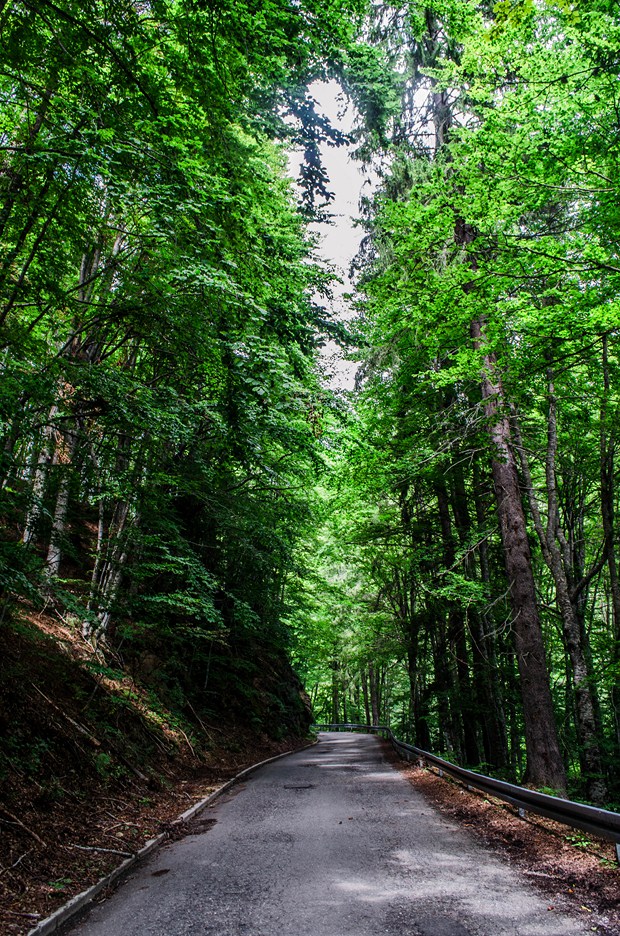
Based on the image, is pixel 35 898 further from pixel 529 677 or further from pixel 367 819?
pixel 529 677

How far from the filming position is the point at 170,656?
1303 centimetres

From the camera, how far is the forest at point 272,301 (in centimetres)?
500

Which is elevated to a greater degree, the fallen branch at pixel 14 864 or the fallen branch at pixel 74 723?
the fallen branch at pixel 74 723

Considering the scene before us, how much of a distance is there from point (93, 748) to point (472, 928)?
5.59 m

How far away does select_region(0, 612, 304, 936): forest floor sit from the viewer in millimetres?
4246

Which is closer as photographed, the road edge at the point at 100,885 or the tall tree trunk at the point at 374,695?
the road edge at the point at 100,885

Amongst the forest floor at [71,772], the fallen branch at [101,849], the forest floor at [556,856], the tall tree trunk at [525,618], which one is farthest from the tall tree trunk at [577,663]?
the fallen branch at [101,849]

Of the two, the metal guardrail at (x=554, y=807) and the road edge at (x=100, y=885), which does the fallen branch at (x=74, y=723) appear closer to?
the road edge at (x=100, y=885)

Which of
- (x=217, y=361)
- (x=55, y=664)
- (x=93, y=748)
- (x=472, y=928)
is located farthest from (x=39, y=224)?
(x=472, y=928)

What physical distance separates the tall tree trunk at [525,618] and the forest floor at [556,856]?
1120mm

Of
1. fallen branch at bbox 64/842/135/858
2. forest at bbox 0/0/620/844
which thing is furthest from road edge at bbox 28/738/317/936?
forest at bbox 0/0/620/844

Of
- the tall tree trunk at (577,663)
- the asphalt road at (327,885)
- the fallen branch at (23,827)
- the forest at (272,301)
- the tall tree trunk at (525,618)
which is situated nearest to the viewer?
the asphalt road at (327,885)

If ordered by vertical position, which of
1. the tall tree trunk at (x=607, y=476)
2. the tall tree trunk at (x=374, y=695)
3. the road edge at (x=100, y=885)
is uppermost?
the tall tree trunk at (x=607, y=476)

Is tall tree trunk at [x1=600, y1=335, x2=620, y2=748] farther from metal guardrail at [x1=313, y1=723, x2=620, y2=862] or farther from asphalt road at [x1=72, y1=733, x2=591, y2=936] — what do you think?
asphalt road at [x1=72, y1=733, x2=591, y2=936]
